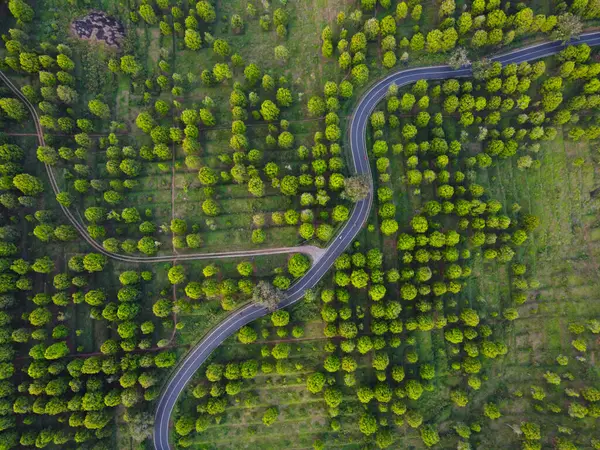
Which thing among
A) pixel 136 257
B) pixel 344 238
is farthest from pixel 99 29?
pixel 344 238

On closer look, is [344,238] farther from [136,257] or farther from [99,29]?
[99,29]

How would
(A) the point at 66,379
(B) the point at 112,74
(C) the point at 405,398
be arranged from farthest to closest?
(B) the point at 112,74
(C) the point at 405,398
(A) the point at 66,379

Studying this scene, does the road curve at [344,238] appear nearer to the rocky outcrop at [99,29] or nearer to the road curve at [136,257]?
the road curve at [136,257]

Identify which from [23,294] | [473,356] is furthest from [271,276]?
[23,294]

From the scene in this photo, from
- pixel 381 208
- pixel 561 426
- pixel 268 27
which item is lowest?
pixel 561 426

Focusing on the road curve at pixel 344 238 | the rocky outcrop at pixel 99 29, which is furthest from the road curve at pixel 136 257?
the rocky outcrop at pixel 99 29

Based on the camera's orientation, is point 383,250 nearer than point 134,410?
No

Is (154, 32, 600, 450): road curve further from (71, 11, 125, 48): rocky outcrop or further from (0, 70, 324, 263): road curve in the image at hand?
(71, 11, 125, 48): rocky outcrop

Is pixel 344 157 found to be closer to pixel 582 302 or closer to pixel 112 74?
pixel 112 74
